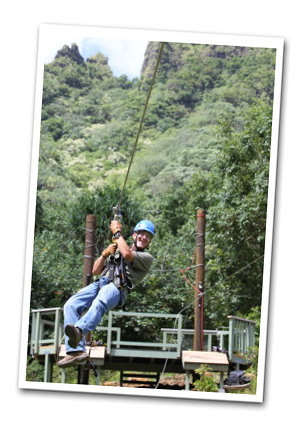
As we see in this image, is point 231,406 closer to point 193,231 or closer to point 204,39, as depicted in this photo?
point 204,39

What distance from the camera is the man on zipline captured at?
534 centimetres

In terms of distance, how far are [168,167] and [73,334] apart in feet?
72.5

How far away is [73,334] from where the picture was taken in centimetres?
520

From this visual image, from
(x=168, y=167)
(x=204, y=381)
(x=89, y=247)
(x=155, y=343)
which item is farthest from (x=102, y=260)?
(x=168, y=167)

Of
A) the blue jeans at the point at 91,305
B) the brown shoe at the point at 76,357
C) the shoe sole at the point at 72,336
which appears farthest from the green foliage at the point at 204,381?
the shoe sole at the point at 72,336

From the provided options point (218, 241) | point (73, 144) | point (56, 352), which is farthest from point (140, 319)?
point (73, 144)

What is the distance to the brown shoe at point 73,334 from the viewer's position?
518 cm

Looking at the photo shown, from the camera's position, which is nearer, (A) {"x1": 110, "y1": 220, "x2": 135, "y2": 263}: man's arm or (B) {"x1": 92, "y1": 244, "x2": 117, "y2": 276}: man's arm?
(A) {"x1": 110, "y1": 220, "x2": 135, "y2": 263}: man's arm

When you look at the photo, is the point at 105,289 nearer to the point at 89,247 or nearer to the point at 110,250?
the point at 110,250

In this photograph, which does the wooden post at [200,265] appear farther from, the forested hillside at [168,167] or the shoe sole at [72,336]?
the shoe sole at [72,336]

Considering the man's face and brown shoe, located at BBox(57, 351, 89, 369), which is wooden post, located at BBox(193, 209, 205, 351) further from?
brown shoe, located at BBox(57, 351, 89, 369)

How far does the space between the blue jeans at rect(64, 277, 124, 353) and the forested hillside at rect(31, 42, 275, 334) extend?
29.3 ft

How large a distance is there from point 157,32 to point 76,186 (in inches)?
770

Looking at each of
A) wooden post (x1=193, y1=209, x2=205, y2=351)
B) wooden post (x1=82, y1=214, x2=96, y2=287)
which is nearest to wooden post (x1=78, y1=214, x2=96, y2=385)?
wooden post (x1=82, y1=214, x2=96, y2=287)
